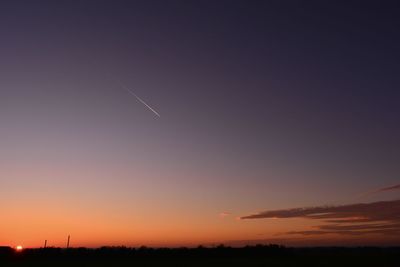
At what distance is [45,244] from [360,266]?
54.7m

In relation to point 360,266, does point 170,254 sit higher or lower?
higher

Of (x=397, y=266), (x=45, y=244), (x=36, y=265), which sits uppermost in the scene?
(x=45, y=244)

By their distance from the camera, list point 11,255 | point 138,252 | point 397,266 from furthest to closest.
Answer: point 138,252 → point 11,255 → point 397,266

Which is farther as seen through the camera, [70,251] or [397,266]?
[70,251]

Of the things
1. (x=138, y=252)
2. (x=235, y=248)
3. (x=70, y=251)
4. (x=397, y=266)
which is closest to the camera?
(x=397, y=266)

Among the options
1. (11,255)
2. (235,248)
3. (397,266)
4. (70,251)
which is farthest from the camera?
(235,248)

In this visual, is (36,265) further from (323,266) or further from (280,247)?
(280,247)

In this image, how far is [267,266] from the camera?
5744 centimetres

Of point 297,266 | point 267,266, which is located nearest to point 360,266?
point 297,266

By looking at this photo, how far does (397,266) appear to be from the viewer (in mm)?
50906

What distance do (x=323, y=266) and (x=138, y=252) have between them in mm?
34680

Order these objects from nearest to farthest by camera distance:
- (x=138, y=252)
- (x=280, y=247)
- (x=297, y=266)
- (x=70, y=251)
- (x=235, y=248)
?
(x=297, y=266) < (x=70, y=251) < (x=138, y=252) < (x=235, y=248) < (x=280, y=247)

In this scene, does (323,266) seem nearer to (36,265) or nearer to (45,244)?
(36,265)

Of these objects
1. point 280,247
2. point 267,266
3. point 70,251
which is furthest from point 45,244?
point 280,247
